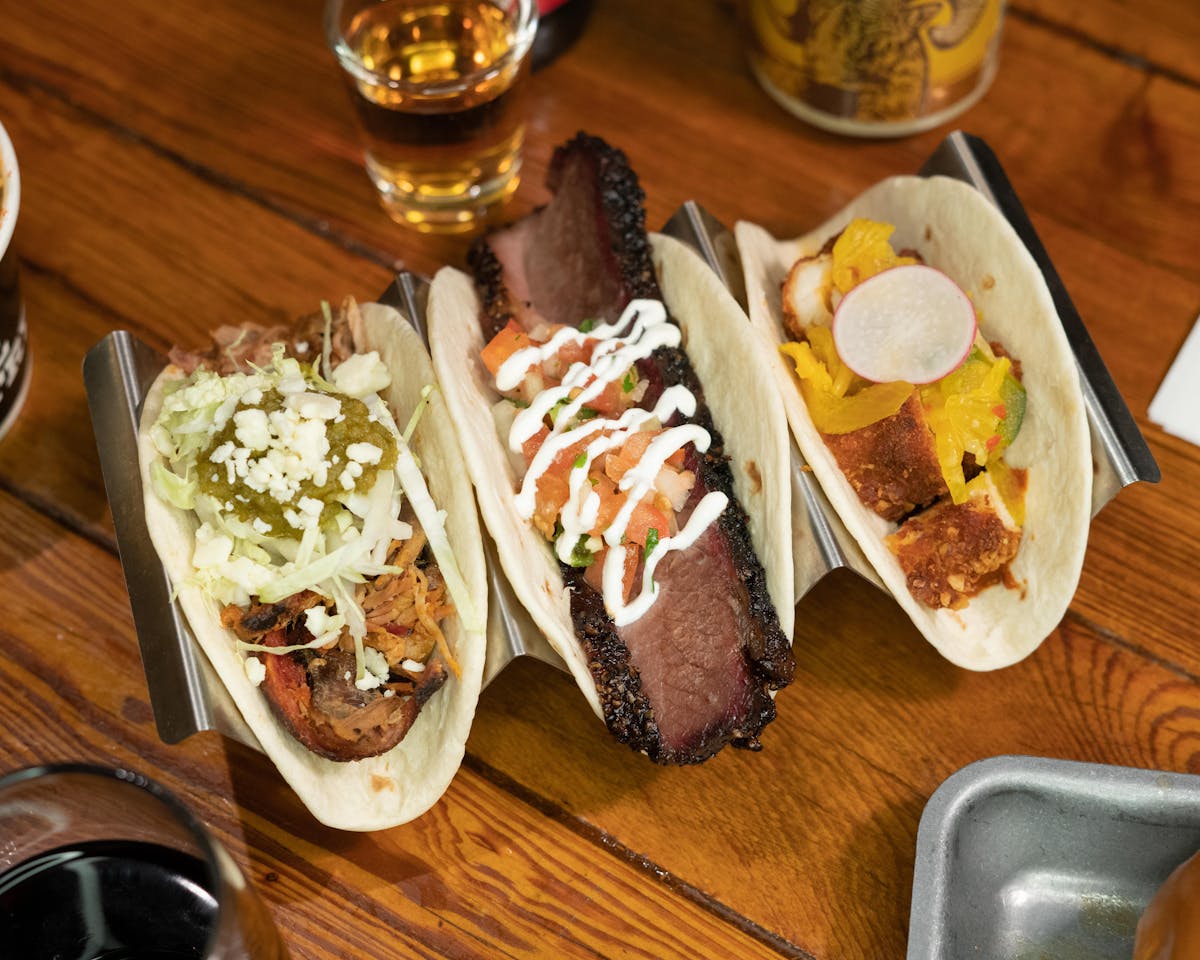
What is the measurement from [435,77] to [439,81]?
9 cm

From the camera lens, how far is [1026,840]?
7.97 ft

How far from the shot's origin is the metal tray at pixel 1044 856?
89.8 inches

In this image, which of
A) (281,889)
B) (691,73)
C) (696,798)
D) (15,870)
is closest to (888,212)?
(691,73)

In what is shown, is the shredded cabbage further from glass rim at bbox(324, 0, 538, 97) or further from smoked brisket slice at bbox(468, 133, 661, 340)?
glass rim at bbox(324, 0, 538, 97)

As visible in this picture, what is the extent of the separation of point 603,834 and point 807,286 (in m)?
1.20

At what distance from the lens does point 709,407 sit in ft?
8.99

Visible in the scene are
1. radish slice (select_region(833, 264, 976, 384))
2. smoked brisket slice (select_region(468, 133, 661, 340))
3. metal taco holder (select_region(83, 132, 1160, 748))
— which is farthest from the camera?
smoked brisket slice (select_region(468, 133, 661, 340))

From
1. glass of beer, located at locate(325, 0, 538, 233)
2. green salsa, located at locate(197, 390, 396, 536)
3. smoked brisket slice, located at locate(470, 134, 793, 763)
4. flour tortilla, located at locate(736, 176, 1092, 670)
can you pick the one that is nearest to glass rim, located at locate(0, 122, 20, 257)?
green salsa, located at locate(197, 390, 396, 536)

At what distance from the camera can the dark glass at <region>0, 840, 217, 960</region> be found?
1808 millimetres

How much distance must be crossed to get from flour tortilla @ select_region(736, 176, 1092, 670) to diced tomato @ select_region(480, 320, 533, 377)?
49 cm

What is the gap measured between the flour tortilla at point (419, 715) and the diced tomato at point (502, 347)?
14cm

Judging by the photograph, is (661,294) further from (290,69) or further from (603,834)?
(290,69)

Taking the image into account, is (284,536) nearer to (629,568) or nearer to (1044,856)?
(629,568)

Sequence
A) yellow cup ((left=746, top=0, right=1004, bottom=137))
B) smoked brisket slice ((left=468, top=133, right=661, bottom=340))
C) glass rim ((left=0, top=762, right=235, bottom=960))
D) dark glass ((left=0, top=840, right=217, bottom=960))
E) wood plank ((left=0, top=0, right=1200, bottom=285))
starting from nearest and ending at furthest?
glass rim ((left=0, top=762, right=235, bottom=960))
dark glass ((left=0, top=840, right=217, bottom=960))
smoked brisket slice ((left=468, top=133, right=661, bottom=340))
yellow cup ((left=746, top=0, right=1004, bottom=137))
wood plank ((left=0, top=0, right=1200, bottom=285))
